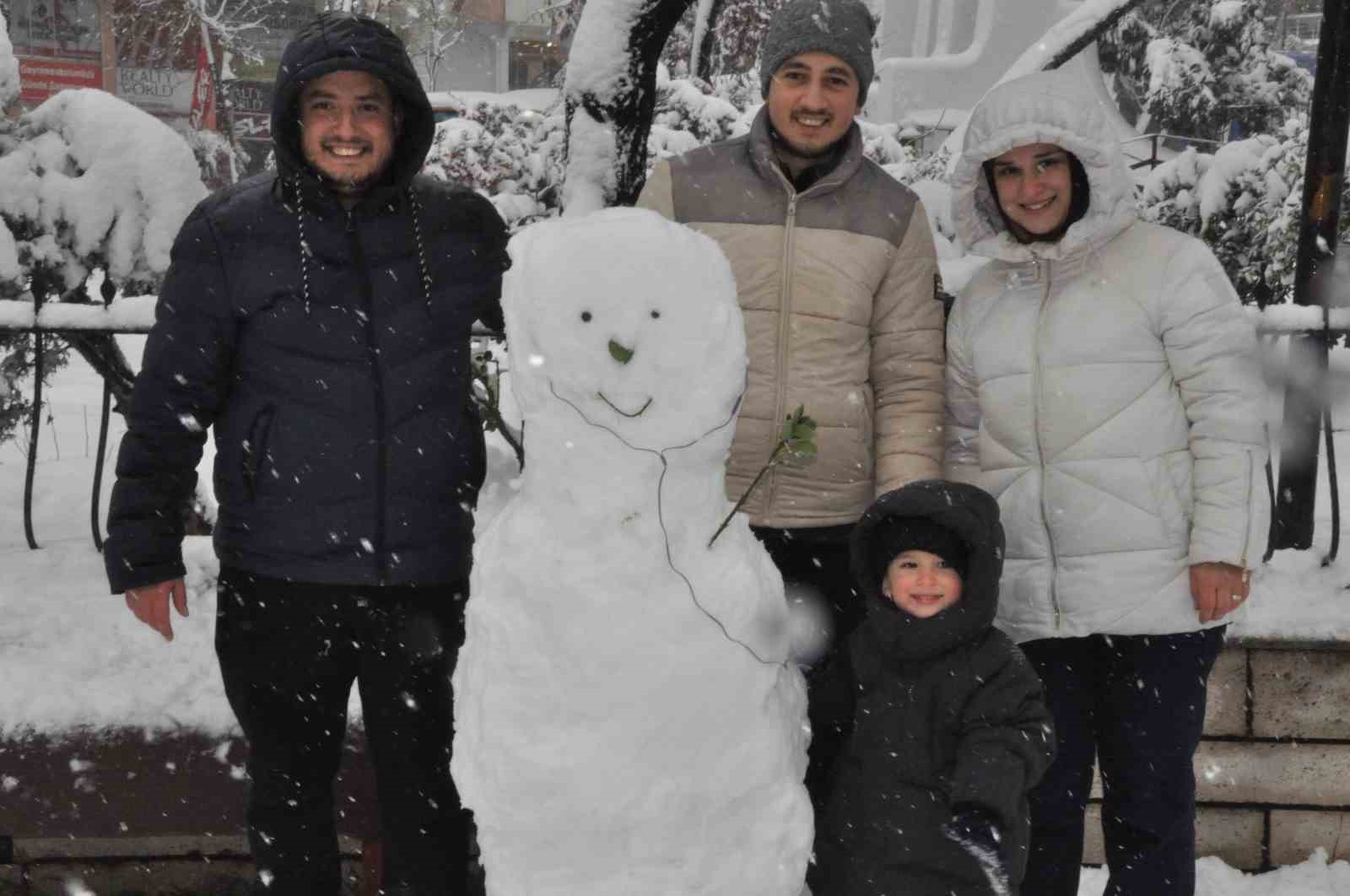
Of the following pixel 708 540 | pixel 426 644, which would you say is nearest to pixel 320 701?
pixel 426 644

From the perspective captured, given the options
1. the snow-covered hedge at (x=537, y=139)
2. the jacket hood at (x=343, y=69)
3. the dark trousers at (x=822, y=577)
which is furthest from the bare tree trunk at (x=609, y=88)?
the dark trousers at (x=822, y=577)

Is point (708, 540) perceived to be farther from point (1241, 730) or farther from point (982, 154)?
point (1241, 730)

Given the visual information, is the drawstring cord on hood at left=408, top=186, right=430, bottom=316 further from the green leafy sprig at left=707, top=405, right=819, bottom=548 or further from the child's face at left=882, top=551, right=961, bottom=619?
the child's face at left=882, top=551, right=961, bottom=619

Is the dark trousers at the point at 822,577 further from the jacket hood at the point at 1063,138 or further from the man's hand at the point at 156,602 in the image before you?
the man's hand at the point at 156,602

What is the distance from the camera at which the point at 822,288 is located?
2.40 metres

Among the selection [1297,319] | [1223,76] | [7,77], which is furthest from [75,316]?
[1223,76]

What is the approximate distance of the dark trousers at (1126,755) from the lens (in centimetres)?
240

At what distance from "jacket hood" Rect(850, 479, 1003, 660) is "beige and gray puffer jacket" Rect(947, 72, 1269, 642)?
0.75ft

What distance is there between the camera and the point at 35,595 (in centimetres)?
342

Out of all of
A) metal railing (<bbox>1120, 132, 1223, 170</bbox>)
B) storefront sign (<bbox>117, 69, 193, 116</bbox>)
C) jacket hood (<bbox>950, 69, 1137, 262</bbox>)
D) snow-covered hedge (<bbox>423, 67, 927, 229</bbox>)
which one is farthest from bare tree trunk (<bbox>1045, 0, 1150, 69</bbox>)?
storefront sign (<bbox>117, 69, 193, 116</bbox>)

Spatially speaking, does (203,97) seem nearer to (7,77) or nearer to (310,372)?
(7,77)

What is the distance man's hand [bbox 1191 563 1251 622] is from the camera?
2.31m

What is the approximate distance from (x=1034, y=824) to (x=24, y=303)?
3.03m

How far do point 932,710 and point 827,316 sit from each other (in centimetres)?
80
